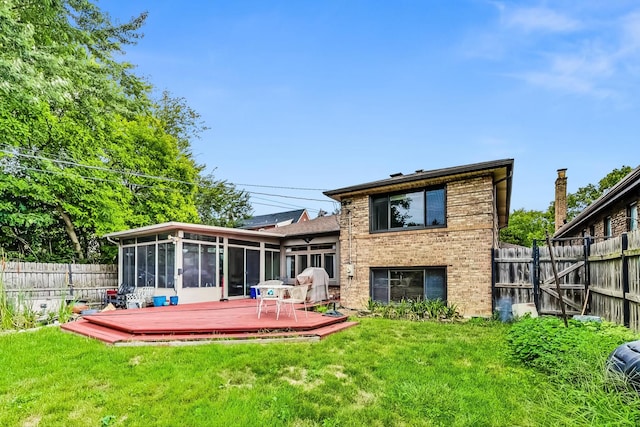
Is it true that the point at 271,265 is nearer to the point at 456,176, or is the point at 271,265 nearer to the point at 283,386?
the point at 456,176

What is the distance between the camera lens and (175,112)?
86.6 ft

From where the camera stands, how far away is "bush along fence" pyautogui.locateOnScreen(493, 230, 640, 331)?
5559 millimetres

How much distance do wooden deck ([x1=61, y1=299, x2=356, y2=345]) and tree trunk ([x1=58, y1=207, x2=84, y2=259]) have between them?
943 centimetres

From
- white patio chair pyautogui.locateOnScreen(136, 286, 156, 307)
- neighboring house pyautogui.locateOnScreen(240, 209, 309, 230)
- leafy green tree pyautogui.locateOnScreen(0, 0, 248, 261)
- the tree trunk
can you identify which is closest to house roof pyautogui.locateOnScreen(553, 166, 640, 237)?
leafy green tree pyautogui.locateOnScreen(0, 0, 248, 261)

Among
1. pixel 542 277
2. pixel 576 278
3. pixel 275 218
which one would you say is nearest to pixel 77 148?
pixel 542 277

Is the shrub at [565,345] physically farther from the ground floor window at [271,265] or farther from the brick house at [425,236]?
the ground floor window at [271,265]

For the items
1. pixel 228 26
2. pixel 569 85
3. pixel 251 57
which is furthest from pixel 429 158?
pixel 228 26

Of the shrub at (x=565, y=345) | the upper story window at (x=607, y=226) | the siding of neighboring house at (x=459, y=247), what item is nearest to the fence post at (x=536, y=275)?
the siding of neighboring house at (x=459, y=247)

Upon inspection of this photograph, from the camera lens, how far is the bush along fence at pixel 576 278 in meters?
5.56

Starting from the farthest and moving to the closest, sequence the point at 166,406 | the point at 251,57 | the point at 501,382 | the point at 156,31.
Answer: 1. the point at 156,31
2. the point at 251,57
3. the point at 501,382
4. the point at 166,406

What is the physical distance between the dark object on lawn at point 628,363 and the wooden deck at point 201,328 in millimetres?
4534

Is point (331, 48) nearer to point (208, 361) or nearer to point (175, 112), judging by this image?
point (208, 361)

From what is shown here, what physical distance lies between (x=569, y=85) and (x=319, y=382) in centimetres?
1240

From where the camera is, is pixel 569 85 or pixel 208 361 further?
pixel 569 85
